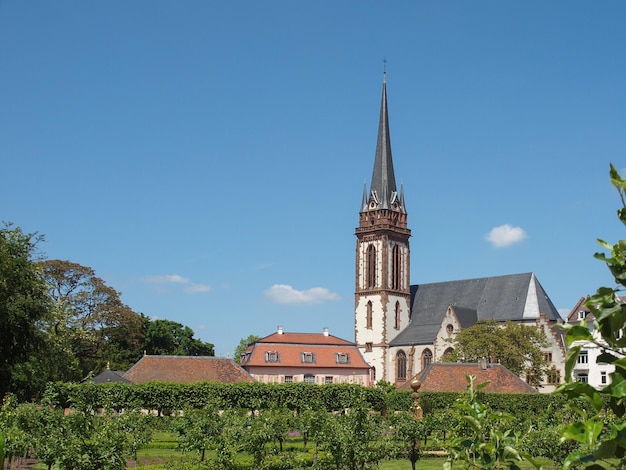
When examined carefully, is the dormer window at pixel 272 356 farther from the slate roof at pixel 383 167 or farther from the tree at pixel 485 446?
the tree at pixel 485 446

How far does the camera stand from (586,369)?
252 feet

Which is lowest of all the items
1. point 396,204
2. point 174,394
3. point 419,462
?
point 419,462

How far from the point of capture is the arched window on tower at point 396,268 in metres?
90.6

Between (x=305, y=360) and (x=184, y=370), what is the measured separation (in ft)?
62.5

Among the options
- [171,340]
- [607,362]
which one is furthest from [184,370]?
[607,362]

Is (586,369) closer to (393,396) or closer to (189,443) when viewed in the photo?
(393,396)

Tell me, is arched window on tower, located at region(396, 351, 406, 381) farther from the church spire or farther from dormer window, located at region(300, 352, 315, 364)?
the church spire

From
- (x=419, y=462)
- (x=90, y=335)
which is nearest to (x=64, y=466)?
(x=419, y=462)

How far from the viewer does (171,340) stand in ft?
298

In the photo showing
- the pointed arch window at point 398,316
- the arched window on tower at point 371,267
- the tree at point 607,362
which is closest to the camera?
the tree at point 607,362

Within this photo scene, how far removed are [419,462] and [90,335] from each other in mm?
43390

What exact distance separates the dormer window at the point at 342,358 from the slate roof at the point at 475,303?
30.8 ft

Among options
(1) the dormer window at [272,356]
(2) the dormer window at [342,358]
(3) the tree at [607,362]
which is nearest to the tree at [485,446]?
(3) the tree at [607,362]

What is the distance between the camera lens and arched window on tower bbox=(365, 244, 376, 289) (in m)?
90.5
